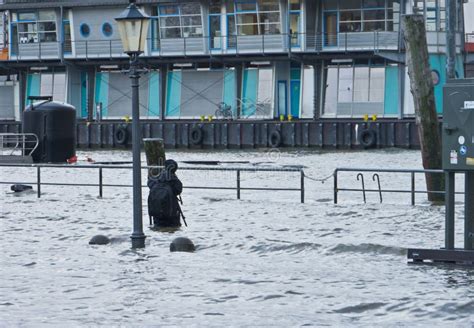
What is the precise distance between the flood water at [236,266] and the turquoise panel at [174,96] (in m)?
39.8

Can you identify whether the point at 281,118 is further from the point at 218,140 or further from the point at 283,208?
the point at 283,208

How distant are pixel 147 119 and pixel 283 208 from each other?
4457 centimetres

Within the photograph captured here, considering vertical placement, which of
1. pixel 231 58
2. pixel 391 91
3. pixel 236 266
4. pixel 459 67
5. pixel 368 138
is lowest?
pixel 236 266

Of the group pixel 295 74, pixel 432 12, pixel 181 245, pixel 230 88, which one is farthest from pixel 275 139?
pixel 181 245

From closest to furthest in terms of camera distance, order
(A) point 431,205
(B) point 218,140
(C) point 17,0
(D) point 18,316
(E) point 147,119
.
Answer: (D) point 18,316
(A) point 431,205
(B) point 218,140
(E) point 147,119
(C) point 17,0

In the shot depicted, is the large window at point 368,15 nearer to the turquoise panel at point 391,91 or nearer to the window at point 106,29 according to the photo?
the turquoise panel at point 391,91

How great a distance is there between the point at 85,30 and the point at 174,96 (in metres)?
6.79

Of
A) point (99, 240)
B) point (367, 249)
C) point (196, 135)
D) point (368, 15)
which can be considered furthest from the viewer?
point (368, 15)

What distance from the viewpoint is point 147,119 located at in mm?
69750

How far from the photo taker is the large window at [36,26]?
73438 mm

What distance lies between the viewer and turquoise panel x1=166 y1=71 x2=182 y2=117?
227 ft

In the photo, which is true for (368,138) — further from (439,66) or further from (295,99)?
(295,99)

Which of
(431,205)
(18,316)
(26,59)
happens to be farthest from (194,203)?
(26,59)

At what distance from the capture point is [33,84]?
2933 inches
